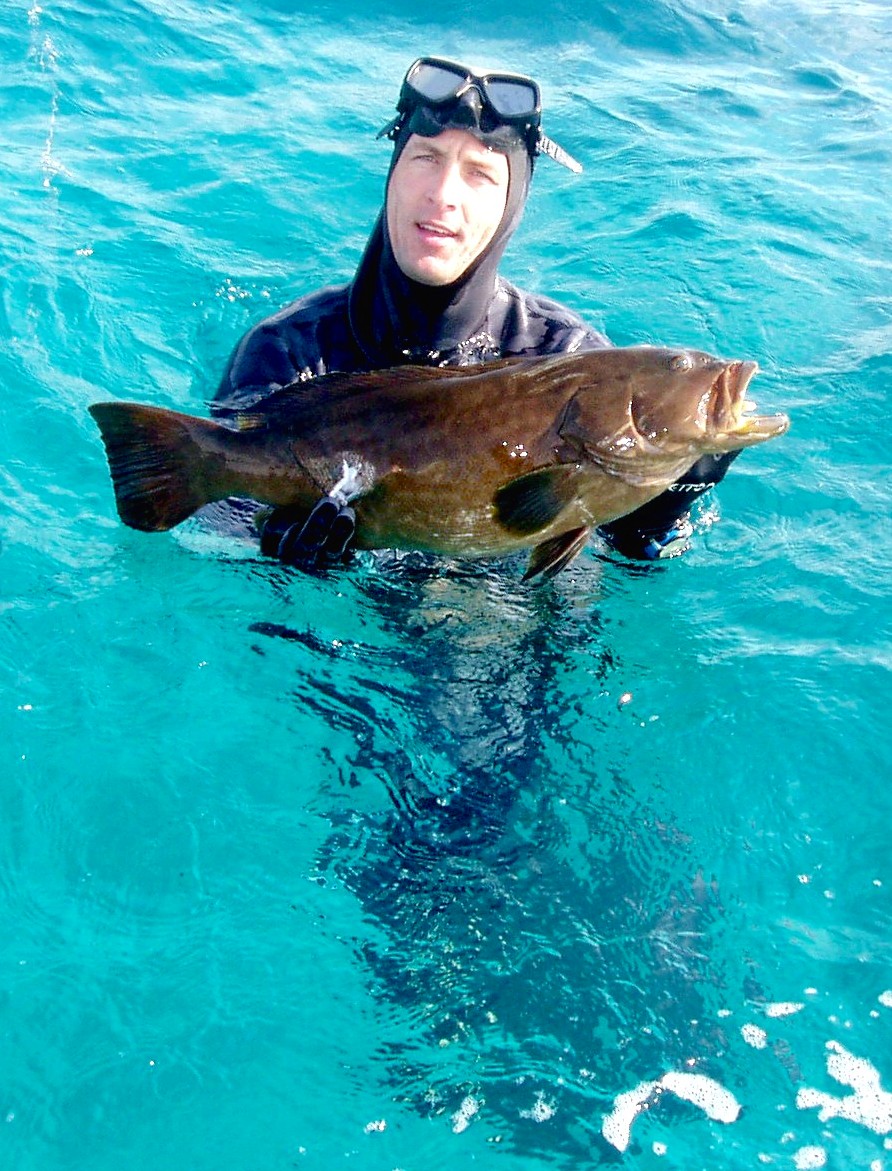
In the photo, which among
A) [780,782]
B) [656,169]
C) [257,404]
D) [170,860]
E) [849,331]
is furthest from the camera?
[656,169]

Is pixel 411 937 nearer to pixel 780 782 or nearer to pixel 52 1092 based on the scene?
pixel 52 1092

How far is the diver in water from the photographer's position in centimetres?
452

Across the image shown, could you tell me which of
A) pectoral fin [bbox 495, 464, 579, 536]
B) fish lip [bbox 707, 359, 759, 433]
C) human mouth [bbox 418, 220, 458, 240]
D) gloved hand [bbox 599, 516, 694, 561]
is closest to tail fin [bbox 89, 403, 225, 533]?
pectoral fin [bbox 495, 464, 579, 536]

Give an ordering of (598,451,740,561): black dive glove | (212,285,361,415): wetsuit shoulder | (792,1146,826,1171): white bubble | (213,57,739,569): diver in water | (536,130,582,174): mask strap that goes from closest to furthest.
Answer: (792,1146,826,1171): white bubble, (598,451,740,561): black dive glove, (213,57,739,569): diver in water, (212,285,361,415): wetsuit shoulder, (536,130,582,174): mask strap

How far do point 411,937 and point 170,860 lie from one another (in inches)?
40.6

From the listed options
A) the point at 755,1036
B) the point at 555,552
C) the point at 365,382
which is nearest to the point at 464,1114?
the point at 755,1036

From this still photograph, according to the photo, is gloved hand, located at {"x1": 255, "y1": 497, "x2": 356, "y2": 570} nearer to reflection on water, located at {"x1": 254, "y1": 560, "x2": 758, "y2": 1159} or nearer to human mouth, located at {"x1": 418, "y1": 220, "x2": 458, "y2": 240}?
reflection on water, located at {"x1": 254, "y1": 560, "x2": 758, "y2": 1159}

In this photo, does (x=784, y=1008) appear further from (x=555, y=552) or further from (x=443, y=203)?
(x=443, y=203)

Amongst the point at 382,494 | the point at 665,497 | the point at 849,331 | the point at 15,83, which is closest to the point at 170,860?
the point at 382,494

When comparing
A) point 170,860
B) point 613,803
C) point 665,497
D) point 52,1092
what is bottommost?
point 52,1092

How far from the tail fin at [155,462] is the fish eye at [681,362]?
1612mm

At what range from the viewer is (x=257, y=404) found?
4184 mm

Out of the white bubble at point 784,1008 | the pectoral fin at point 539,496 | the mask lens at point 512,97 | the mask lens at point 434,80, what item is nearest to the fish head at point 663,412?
the pectoral fin at point 539,496

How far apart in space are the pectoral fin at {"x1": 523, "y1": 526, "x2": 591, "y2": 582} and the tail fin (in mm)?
1222
